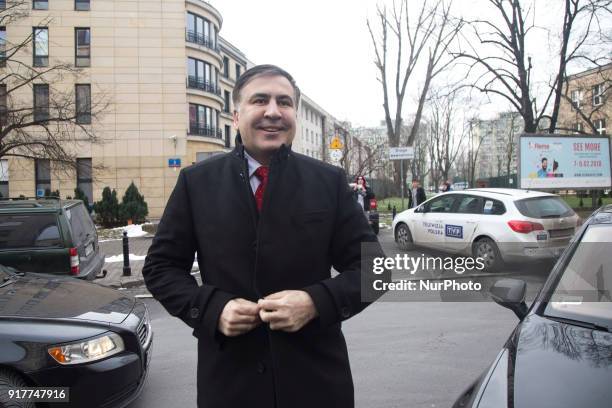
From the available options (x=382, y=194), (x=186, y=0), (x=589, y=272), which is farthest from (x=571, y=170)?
(x=382, y=194)

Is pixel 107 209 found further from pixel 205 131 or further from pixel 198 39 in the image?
pixel 198 39

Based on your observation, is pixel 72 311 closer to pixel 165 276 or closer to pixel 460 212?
pixel 165 276

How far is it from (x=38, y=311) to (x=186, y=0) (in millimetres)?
35655

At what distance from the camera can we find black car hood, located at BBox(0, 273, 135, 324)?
11.6ft

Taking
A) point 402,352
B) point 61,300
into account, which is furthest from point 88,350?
point 402,352

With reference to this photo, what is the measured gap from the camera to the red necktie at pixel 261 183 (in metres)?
1.80

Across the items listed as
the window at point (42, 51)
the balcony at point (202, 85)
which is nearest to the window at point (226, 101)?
the balcony at point (202, 85)

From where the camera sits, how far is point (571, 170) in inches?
687

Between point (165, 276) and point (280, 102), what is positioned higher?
point (280, 102)

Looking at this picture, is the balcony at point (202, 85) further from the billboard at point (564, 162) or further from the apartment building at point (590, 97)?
the billboard at point (564, 162)

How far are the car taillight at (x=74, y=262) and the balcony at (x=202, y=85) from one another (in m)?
30.4

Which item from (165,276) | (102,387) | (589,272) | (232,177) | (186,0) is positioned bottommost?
(102,387)

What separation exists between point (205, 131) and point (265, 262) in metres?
36.0

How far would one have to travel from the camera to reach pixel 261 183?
1.87 metres
